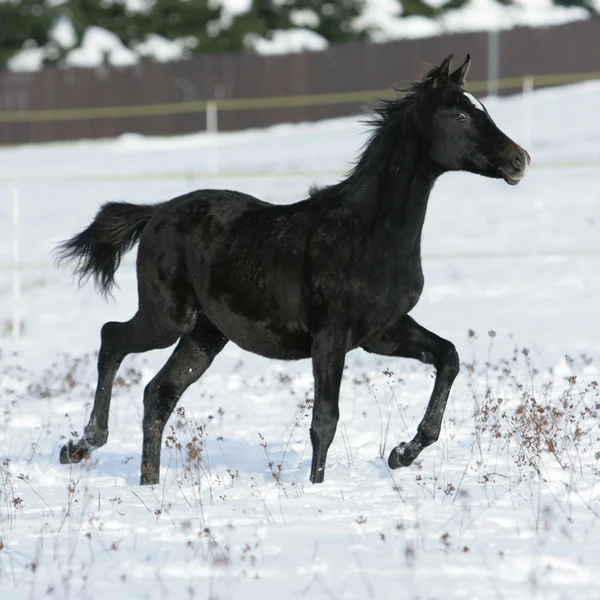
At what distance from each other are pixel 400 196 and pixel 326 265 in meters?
0.53

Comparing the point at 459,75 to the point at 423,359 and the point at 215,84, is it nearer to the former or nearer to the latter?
the point at 423,359

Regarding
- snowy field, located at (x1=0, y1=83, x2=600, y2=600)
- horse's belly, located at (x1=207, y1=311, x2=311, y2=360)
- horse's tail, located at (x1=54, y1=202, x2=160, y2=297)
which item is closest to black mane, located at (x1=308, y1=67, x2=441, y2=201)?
snowy field, located at (x1=0, y1=83, x2=600, y2=600)

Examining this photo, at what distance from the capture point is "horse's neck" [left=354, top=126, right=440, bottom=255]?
19.5 ft

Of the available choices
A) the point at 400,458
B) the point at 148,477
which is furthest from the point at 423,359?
the point at 148,477

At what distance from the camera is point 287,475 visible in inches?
249

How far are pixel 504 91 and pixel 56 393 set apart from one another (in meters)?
21.2

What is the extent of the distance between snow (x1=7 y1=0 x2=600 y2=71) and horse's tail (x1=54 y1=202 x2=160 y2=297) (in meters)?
26.3

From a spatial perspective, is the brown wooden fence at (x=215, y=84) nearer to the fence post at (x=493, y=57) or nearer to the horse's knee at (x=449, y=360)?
the fence post at (x=493, y=57)

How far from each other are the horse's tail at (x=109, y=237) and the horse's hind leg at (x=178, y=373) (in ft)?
2.28

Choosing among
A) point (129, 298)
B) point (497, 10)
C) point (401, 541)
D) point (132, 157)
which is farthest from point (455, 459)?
point (497, 10)

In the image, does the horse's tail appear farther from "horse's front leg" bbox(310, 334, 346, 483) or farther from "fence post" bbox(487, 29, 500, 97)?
"fence post" bbox(487, 29, 500, 97)

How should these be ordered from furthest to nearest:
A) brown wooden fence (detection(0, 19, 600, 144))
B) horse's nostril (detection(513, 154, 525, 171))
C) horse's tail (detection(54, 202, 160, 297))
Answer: brown wooden fence (detection(0, 19, 600, 144)) → horse's tail (detection(54, 202, 160, 297)) → horse's nostril (detection(513, 154, 525, 171))

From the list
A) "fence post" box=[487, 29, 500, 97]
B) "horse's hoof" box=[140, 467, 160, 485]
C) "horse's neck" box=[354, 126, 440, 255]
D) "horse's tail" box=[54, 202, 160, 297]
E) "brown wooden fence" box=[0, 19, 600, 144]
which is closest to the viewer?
"horse's neck" box=[354, 126, 440, 255]

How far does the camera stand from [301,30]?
3462cm
